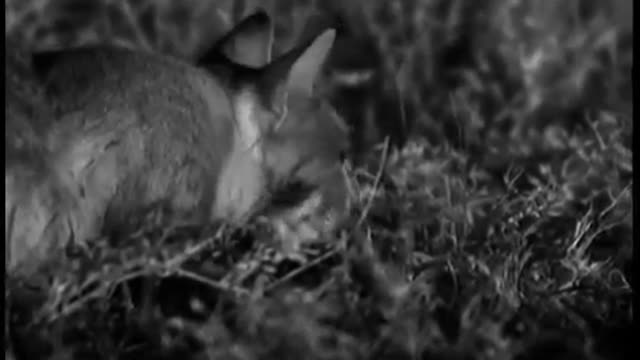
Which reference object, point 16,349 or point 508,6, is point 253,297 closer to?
point 16,349

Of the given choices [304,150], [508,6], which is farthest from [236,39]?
[508,6]

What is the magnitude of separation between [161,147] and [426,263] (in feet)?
1.33

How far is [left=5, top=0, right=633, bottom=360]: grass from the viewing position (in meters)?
2.37

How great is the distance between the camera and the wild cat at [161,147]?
2.48 m

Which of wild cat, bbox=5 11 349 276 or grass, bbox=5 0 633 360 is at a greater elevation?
wild cat, bbox=5 11 349 276

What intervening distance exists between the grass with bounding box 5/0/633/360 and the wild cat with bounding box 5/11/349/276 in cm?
8

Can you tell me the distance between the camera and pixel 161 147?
2.62 meters

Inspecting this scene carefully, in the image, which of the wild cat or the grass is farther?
the wild cat

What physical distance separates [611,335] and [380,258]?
0.34m

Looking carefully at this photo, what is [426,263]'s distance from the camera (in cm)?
265

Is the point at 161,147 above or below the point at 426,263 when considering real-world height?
above

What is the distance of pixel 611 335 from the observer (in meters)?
2.64

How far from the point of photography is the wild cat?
8.13 feet

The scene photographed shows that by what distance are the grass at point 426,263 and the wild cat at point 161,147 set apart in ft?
0.25
